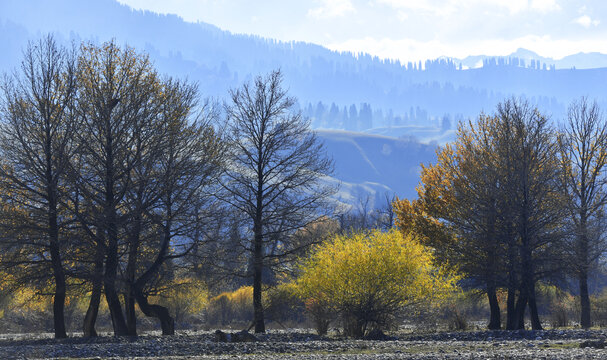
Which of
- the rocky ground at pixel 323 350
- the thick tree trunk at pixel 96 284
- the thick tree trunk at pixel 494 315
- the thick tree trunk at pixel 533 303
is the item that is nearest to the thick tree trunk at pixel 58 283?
the thick tree trunk at pixel 96 284

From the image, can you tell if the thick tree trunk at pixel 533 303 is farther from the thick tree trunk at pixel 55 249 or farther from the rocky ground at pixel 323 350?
the thick tree trunk at pixel 55 249

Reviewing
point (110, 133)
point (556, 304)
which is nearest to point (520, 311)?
point (110, 133)

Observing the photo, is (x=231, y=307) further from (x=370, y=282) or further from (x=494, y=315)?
(x=370, y=282)

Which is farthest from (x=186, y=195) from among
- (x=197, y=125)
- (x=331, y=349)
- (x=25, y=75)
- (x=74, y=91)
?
(x=331, y=349)

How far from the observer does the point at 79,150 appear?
77.5ft

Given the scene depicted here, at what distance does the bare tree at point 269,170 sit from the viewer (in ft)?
96.4

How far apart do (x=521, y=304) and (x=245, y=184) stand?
47.6ft

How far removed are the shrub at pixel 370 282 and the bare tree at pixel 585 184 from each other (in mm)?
8697

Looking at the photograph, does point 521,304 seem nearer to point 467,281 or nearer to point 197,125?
point 467,281

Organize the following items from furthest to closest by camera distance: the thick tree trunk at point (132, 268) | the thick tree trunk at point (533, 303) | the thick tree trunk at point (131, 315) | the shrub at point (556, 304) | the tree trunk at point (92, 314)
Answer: the shrub at point (556, 304)
the thick tree trunk at point (533, 303)
the tree trunk at point (92, 314)
the thick tree trunk at point (131, 315)
the thick tree trunk at point (132, 268)

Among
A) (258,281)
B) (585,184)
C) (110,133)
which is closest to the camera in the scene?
(110,133)

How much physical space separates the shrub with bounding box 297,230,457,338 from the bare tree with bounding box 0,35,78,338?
10.6m

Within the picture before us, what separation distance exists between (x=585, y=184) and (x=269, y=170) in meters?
18.3

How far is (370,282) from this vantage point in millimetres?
25906
